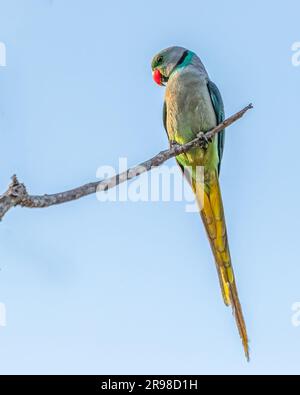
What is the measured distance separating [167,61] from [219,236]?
7.09 ft

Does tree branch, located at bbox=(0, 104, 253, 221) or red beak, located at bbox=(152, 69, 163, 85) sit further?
red beak, located at bbox=(152, 69, 163, 85)

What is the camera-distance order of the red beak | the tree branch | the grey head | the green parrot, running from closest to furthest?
the tree branch → the green parrot → the grey head → the red beak

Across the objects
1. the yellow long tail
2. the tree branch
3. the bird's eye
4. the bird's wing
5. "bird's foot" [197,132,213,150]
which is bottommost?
the tree branch

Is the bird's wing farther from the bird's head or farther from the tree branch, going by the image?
the tree branch

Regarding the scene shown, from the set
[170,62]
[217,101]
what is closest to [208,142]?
[217,101]

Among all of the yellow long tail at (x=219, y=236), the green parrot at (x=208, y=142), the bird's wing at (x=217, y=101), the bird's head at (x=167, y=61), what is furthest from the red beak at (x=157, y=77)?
the yellow long tail at (x=219, y=236)

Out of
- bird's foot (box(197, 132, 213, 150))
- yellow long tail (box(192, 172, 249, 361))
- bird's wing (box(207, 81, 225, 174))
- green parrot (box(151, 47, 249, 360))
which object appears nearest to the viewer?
bird's foot (box(197, 132, 213, 150))

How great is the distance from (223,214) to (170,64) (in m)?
1.87

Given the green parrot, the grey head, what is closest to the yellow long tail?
the green parrot

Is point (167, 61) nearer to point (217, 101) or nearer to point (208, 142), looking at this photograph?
point (217, 101)

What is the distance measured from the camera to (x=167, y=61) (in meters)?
6.57

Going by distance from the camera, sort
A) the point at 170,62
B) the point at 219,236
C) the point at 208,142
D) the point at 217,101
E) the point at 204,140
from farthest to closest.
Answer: the point at 170,62 → the point at 217,101 → the point at 219,236 → the point at 208,142 → the point at 204,140

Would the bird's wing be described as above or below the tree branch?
above

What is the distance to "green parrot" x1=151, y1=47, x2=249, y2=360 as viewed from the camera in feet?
18.4
